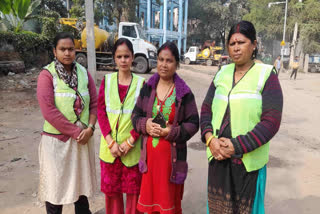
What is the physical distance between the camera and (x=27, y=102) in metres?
7.50

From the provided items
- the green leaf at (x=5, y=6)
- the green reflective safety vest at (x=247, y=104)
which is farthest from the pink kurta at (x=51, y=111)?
the green leaf at (x=5, y=6)

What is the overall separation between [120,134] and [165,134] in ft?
1.49

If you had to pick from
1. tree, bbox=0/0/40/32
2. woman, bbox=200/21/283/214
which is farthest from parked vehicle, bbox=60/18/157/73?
woman, bbox=200/21/283/214

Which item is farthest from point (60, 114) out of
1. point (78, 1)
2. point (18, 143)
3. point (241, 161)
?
point (78, 1)

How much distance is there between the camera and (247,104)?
5.67 feet

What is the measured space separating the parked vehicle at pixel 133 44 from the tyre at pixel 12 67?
3307 millimetres

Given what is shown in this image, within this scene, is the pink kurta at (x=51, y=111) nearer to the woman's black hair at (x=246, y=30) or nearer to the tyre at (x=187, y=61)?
the woman's black hair at (x=246, y=30)

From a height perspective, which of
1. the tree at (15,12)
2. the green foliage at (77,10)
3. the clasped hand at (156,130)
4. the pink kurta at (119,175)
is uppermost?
the green foliage at (77,10)

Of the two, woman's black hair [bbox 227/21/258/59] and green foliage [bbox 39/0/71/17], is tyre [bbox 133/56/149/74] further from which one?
woman's black hair [bbox 227/21/258/59]

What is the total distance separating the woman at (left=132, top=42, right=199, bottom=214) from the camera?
6.75ft

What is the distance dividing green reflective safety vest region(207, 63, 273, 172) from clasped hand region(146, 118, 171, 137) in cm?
39

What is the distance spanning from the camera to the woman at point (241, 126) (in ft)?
5.64

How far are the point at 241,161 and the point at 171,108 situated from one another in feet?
2.13

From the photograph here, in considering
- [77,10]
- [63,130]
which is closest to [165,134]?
[63,130]
